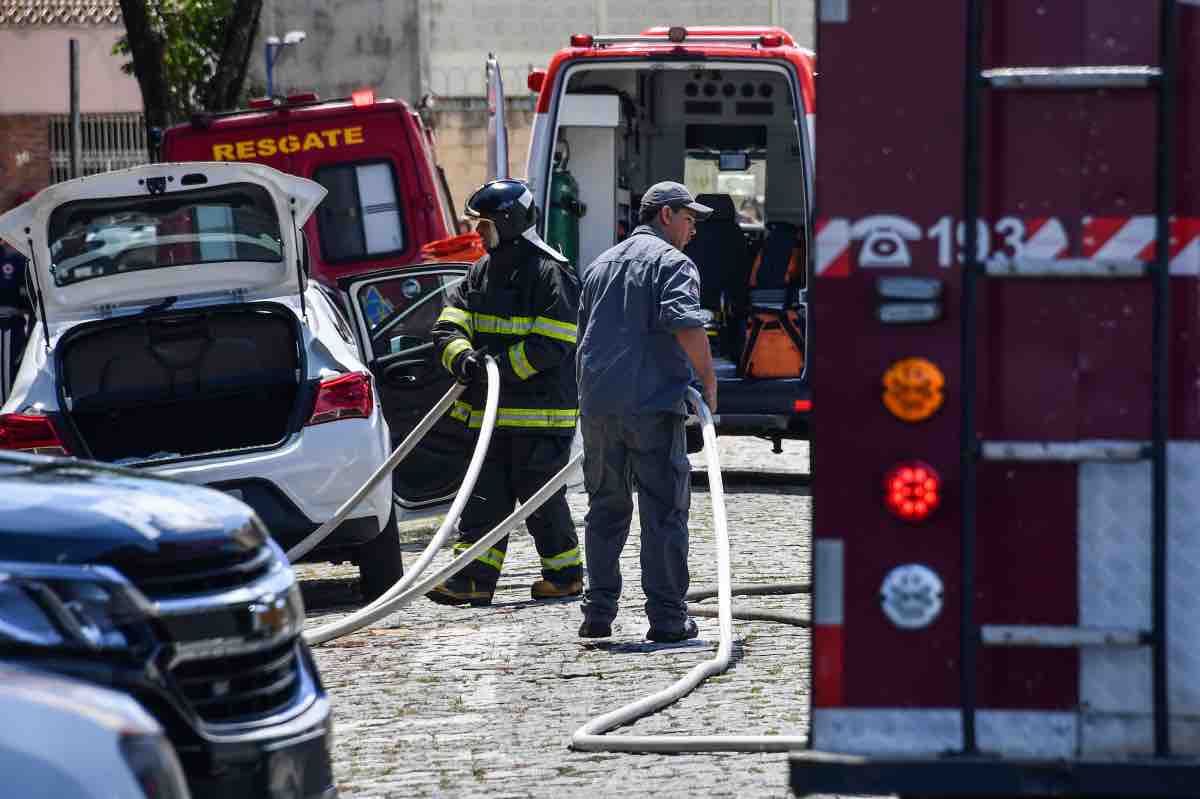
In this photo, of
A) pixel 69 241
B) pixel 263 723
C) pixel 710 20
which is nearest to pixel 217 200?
pixel 69 241

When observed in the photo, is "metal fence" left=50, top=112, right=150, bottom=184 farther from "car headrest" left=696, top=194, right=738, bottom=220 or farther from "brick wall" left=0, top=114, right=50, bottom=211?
"car headrest" left=696, top=194, right=738, bottom=220

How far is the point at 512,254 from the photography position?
9.75 meters

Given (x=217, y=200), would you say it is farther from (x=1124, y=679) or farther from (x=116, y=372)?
(x=1124, y=679)

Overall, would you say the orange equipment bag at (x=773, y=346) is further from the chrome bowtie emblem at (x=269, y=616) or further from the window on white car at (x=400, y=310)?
the chrome bowtie emblem at (x=269, y=616)

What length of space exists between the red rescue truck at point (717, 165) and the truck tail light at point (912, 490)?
8.35m

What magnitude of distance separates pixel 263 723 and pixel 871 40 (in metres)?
1.83

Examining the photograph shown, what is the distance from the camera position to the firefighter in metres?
9.68

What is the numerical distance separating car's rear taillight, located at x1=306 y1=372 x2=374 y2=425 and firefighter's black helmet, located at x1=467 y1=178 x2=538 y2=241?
33.6 inches

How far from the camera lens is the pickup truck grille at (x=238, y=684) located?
4457 millimetres

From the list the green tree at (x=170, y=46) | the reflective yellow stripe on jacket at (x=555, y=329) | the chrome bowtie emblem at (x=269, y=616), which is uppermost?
the green tree at (x=170, y=46)

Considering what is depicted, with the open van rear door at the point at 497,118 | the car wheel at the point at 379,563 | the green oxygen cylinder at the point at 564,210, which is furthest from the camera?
the green oxygen cylinder at the point at 564,210

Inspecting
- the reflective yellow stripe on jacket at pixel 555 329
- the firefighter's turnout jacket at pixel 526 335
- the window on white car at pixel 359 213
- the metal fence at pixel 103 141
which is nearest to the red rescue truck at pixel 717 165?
the window on white car at pixel 359 213

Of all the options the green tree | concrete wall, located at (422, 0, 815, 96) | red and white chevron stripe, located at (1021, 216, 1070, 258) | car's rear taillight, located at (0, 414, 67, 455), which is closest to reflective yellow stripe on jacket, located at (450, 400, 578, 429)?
car's rear taillight, located at (0, 414, 67, 455)

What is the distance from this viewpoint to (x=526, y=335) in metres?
9.70
